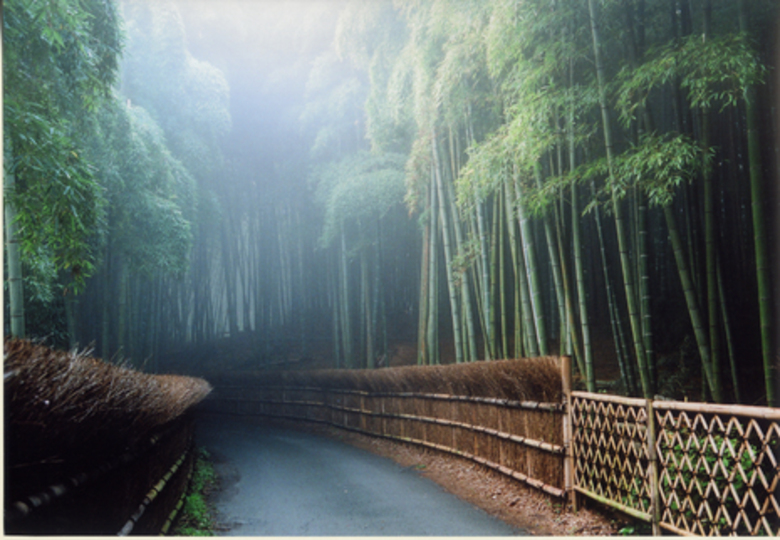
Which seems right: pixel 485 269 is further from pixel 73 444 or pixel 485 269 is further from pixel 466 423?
pixel 73 444

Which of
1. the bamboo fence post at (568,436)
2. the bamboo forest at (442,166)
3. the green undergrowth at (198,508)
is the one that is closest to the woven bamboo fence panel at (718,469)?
the bamboo forest at (442,166)

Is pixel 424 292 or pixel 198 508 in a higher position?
pixel 424 292

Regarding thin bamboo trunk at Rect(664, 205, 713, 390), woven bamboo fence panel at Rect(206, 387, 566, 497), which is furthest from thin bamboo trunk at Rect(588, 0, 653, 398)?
woven bamboo fence panel at Rect(206, 387, 566, 497)

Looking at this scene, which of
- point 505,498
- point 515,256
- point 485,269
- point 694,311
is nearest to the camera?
point 694,311

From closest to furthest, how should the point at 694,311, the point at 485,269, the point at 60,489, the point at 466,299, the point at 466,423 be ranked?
the point at 60,489, the point at 694,311, the point at 466,423, the point at 485,269, the point at 466,299

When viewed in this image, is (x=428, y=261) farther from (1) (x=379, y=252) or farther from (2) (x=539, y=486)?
(2) (x=539, y=486)

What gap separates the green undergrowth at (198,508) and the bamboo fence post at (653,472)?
2.39 metres

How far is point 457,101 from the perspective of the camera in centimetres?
511

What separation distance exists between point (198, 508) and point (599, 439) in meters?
2.69

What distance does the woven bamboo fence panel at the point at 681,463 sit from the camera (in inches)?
77.6

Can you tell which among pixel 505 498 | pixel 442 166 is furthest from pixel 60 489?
pixel 442 166

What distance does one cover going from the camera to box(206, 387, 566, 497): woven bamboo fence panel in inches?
142

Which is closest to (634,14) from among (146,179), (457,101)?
(457,101)

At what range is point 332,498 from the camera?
4.18 m
